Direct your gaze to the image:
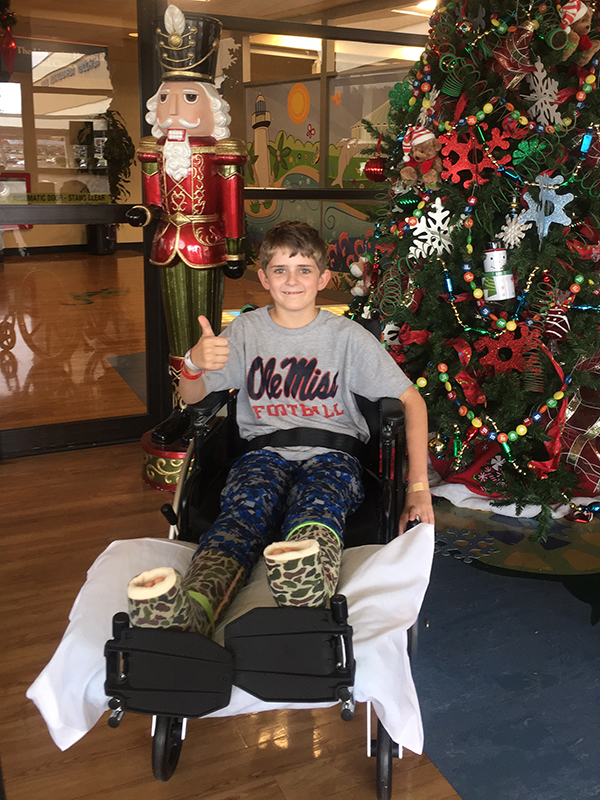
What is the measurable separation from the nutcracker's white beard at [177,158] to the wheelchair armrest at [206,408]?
123 centimetres

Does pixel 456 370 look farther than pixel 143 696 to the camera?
Yes

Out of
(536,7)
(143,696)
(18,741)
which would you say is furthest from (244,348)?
(536,7)

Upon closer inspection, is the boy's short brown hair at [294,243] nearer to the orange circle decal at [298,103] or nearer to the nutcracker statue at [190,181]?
the nutcracker statue at [190,181]

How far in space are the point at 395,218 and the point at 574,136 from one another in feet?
2.26

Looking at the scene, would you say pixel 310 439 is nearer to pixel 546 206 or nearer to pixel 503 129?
pixel 546 206

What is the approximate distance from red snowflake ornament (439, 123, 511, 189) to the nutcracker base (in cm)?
148

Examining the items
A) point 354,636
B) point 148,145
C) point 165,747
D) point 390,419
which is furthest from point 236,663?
point 148,145

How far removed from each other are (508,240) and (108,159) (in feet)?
5.98

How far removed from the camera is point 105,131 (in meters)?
3.22

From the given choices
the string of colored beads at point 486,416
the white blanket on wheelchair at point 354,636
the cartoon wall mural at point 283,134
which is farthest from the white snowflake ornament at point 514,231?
the cartoon wall mural at point 283,134

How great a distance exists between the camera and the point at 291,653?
50.1 inches

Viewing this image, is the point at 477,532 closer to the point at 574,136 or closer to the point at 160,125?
the point at 574,136

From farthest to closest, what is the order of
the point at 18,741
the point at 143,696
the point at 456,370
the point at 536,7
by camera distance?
the point at 456,370, the point at 536,7, the point at 18,741, the point at 143,696

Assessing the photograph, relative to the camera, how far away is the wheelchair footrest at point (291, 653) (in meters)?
1.26
